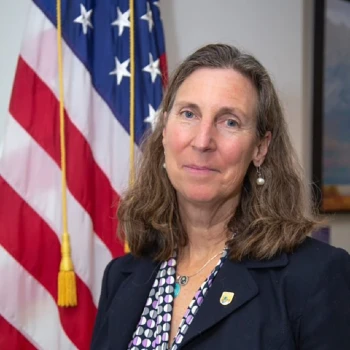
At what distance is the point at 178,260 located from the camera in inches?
55.1

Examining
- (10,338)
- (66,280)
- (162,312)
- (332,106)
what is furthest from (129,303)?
(332,106)

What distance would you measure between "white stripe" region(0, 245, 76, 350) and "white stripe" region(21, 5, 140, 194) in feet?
1.44

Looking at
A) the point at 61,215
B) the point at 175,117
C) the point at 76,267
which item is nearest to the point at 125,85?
the point at 61,215

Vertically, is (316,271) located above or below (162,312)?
above

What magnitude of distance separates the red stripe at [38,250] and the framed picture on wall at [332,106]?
1.29 metres

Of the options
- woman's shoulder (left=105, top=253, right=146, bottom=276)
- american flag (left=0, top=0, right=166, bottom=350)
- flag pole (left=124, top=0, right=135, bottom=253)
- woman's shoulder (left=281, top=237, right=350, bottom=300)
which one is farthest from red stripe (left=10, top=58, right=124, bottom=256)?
woman's shoulder (left=281, top=237, right=350, bottom=300)

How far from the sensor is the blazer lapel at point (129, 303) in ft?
4.32

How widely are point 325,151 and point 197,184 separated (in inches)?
66.6

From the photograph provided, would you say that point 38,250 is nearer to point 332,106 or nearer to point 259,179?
point 259,179

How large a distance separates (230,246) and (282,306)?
0.63 ft

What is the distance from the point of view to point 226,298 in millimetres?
1184

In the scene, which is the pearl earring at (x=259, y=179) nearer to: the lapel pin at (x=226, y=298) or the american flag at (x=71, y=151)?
the lapel pin at (x=226, y=298)

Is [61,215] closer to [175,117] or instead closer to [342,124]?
[175,117]

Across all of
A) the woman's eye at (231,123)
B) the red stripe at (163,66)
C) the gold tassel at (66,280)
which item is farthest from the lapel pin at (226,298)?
the red stripe at (163,66)
